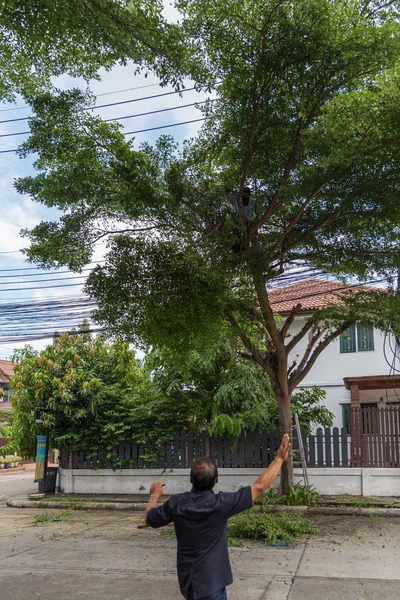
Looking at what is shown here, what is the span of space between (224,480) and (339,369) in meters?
9.84

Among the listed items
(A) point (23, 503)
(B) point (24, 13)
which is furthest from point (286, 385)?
(B) point (24, 13)

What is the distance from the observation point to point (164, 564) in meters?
7.67

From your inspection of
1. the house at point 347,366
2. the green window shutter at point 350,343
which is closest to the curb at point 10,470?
the house at point 347,366

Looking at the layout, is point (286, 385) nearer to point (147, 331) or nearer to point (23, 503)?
point (147, 331)

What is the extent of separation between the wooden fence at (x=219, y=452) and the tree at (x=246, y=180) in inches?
68.6

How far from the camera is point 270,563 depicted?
24.6 feet

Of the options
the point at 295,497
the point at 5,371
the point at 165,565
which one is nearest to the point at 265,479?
the point at 165,565

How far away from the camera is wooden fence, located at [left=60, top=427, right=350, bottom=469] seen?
13805mm

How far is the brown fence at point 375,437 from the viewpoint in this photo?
1357 centimetres

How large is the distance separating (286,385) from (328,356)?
10711 millimetres

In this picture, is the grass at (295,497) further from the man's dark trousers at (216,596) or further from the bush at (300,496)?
the man's dark trousers at (216,596)

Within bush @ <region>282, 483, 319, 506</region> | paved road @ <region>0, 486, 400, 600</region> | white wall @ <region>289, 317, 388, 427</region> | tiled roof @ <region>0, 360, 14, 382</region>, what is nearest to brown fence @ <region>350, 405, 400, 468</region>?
bush @ <region>282, 483, 319, 506</region>

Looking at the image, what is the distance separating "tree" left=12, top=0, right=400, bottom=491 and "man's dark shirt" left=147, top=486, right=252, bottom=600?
5762mm

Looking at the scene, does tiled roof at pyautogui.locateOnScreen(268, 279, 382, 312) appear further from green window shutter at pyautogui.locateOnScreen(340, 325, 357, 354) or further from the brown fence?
the brown fence
